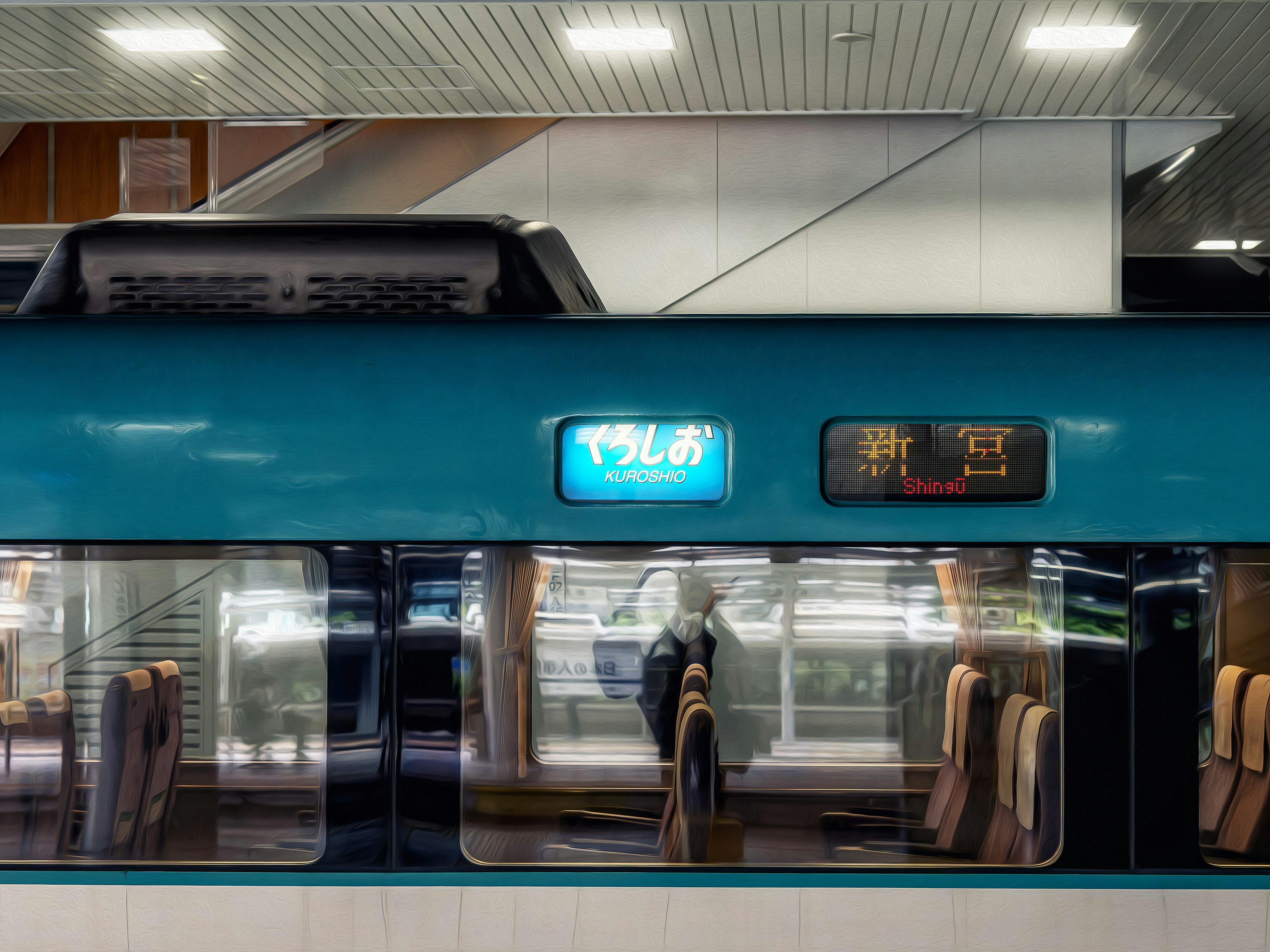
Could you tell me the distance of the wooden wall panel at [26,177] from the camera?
6551 mm

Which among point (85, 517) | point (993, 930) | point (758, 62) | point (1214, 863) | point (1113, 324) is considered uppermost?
point (758, 62)

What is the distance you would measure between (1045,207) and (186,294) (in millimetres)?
5091

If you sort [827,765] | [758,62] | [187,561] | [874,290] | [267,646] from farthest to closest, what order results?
[874,290] < [758,62] < [187,561] < [827,765] < [267,646]

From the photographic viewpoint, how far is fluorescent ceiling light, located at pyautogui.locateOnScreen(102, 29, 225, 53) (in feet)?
16.5

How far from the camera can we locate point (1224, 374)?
6.91 feet

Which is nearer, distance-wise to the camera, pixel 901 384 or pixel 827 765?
pixel 901 384

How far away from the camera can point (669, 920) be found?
6.89 ft

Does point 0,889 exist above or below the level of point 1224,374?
below

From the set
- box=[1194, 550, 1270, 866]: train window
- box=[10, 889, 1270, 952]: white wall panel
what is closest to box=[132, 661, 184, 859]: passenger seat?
box=[10, 889, 1270, 952]: white wall panel

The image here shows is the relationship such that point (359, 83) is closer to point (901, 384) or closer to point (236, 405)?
point (236, 405)

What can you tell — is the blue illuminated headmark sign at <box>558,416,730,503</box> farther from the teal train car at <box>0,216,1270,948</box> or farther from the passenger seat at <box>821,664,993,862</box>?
the passenger seat at <box>821,664,993,862</box>

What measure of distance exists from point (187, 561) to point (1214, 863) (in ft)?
8.79

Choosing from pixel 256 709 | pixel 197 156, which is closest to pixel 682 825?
pixel 256 709

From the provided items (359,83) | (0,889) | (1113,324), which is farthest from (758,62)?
(0,889)
